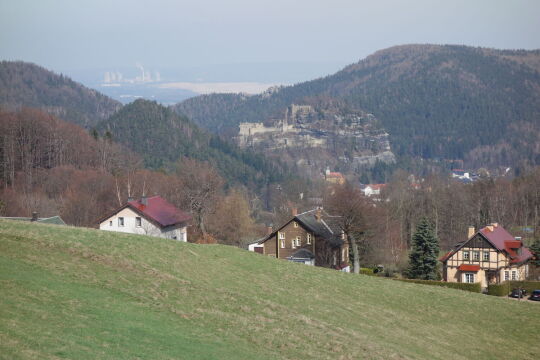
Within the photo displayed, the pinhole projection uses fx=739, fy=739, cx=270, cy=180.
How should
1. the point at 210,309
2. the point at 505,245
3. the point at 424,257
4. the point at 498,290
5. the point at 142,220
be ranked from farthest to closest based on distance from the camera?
the point at 505,245 < the point at 424,257 < the point at 142,220 < the point at 498,290 < the point at 210,309

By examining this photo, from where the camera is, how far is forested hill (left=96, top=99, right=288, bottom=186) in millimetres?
168875

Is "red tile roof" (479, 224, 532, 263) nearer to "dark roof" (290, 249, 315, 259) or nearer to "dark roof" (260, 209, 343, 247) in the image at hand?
"dark roof" (260, 209, 343, 247)

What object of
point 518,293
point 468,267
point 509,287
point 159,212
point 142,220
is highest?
point 159,212

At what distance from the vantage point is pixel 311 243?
56.6m

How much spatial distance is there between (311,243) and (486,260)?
13.1 metres

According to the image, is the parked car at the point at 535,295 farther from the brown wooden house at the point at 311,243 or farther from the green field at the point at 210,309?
the brown wooden house at the point at 311,243

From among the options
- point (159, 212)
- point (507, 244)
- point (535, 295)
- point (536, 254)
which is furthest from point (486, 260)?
point (159, 212)

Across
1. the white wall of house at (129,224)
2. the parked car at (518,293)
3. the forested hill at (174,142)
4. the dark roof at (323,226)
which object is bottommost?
the parked car at (518,293)

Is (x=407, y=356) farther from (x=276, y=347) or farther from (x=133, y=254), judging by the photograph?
(x=133, y=254)

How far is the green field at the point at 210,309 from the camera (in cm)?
1812

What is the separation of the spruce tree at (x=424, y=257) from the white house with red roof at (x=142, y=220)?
17.2 metres

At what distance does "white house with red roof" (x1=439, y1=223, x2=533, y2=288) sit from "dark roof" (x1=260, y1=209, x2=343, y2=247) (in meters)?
8.43

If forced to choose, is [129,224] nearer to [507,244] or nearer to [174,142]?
[507,244]

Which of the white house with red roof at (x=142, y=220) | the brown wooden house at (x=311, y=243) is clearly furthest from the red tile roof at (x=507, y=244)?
the white house with red roof at (x=142, y=220)
